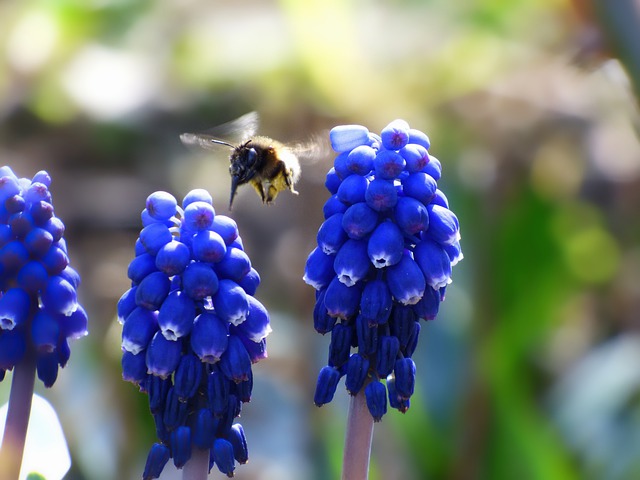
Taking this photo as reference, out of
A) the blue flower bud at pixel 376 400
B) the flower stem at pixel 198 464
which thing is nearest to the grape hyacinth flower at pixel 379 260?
the blue flower bud at pixel 376 400

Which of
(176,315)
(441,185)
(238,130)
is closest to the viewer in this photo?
(176,315)

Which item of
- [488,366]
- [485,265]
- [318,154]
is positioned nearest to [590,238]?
[485,265]

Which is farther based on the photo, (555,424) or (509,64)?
(509,64)

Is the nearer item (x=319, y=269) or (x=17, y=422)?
(x=17, y=422)

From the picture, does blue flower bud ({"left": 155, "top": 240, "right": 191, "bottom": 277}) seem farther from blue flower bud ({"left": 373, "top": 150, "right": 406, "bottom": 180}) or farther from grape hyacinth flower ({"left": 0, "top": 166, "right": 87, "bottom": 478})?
blue flower bud ({"left": 373, "top": 150, "right": 406, "bottom": 180})

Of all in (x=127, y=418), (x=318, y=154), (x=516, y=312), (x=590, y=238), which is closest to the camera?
(x=318, y=154)

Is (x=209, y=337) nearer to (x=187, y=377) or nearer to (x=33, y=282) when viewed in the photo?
(x=187, y=377)

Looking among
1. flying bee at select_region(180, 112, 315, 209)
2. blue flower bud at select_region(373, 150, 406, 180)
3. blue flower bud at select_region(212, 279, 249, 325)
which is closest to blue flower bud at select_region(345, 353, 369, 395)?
blue flower bud at select_region(212, 279, 249, 325)

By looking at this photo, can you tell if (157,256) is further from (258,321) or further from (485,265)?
(485,265)

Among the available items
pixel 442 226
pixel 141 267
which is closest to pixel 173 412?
pixel 141 267
